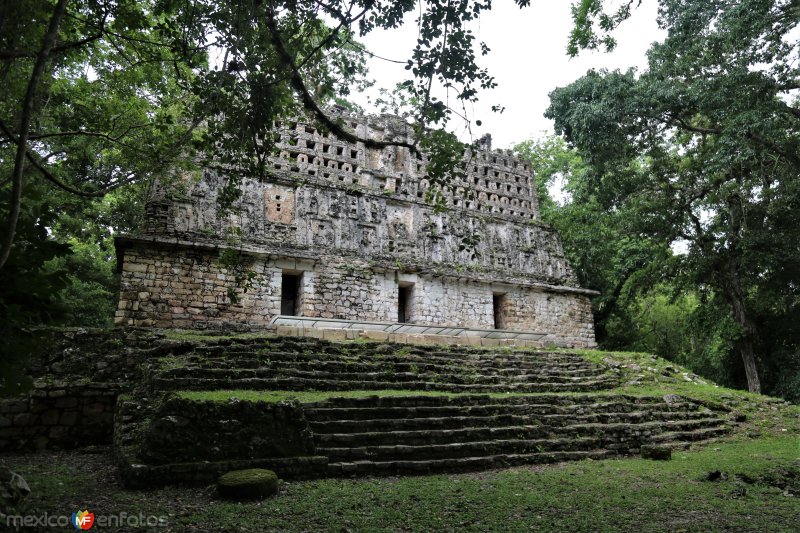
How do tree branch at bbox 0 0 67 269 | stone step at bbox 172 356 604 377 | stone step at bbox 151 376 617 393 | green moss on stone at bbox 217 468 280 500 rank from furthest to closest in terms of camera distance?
stone step at bbox 172 356 604 377, stone step at bbox 151 376 617 393, green moss on stone at bbox 217 468 280 500, tree branch at bbox 0 0 67 269

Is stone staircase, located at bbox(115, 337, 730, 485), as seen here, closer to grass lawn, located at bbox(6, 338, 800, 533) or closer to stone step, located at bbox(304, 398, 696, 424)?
stone step, located at bbox(304, 398, 696, 424)

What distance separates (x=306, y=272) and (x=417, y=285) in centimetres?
326

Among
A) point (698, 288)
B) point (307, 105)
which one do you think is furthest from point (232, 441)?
point (698, 288)

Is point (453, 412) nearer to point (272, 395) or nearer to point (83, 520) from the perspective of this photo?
point (272, 395)

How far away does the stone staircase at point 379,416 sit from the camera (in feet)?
17.7

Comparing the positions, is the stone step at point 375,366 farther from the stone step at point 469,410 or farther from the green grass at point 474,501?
the green grass at point 474,501

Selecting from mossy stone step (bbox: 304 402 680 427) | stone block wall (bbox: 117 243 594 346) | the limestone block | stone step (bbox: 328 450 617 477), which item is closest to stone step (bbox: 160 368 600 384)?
mossy stone step (bbox: 304 402 680 427)

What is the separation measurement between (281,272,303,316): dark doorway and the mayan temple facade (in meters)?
0.03

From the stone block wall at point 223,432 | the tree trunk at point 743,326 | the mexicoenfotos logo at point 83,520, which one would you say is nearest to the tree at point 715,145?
the tree trunk at point 743,326

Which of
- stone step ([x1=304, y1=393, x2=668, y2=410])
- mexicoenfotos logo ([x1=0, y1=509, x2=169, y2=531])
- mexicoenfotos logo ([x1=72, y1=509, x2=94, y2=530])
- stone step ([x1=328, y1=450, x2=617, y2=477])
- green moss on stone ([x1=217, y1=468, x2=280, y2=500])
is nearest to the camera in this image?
mexicoenfotos logo ([x1=0, y1=509, x2=169, y2=531])

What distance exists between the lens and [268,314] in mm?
12562

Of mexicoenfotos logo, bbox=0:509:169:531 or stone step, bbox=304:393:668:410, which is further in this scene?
stone step, bbox=304:393:668:410

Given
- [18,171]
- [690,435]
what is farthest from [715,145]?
[18,171]

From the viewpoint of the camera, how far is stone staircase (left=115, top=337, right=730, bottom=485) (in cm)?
541
